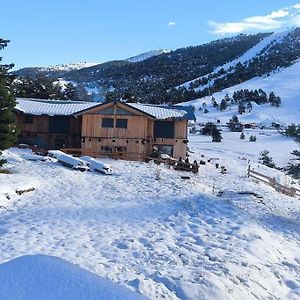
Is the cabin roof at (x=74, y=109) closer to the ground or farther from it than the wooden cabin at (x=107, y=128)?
farther from it

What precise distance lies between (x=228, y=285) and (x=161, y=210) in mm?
8071

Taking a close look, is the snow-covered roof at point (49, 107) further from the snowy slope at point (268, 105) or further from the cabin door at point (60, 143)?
the snowy slope at point (268, 105)

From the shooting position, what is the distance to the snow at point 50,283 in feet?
20.8

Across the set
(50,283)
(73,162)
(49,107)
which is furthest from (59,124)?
(50,283)

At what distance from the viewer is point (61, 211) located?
17.7 m

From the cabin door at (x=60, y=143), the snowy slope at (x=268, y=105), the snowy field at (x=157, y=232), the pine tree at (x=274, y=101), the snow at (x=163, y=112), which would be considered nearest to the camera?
the snowy field at (x=157, y=232)

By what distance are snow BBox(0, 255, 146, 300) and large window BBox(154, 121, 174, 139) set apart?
34.2 m

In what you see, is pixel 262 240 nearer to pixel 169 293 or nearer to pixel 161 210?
pixel 161 210

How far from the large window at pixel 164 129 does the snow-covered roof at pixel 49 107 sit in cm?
630

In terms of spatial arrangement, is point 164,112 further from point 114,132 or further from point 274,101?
point 274,101

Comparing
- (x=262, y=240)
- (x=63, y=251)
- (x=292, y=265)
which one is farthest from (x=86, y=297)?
(x=262, y=240)

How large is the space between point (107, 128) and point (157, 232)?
25.3 metres

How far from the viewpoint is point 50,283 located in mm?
6672

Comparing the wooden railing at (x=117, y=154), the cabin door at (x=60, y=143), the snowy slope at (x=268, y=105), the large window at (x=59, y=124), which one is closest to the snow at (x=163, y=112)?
the wooden railing at (x=117, y=154)
